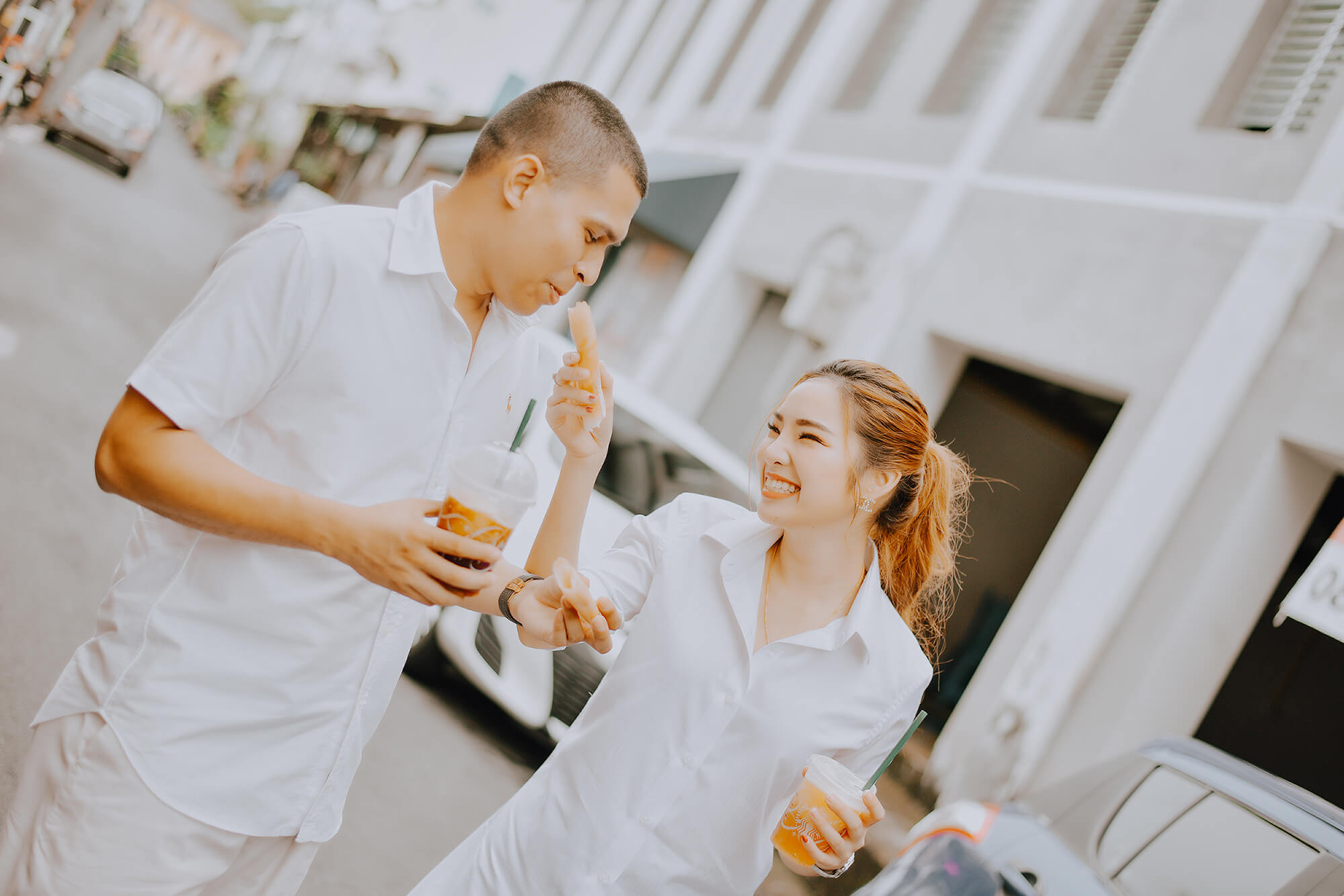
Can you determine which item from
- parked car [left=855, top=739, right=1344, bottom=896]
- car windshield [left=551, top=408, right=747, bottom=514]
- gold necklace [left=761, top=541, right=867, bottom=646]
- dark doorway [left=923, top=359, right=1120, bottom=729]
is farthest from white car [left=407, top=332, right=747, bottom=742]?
dark doorway [left=923, top=359, right=1120, bottom=729]

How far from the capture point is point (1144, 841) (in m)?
2.99

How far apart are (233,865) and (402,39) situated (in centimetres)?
4180

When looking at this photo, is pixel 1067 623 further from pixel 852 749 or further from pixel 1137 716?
pixel 852 749

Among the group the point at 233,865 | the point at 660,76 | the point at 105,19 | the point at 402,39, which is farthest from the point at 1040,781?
the point at 402,39

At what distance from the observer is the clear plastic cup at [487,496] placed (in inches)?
58.7

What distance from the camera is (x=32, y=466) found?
5738mm

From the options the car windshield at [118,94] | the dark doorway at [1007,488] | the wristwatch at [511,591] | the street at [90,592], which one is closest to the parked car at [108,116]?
the car windshield at [118,94]

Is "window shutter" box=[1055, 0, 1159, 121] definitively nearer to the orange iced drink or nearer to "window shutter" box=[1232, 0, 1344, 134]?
"window shutter" box=[1232, 0, 1344, 134]

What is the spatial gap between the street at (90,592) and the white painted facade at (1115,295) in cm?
175

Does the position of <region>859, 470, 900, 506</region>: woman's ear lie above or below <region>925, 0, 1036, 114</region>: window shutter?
below

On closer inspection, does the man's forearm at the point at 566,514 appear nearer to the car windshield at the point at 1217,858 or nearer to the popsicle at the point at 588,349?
the popsicle at the point at 588,349

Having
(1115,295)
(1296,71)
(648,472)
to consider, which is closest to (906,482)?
(648,472)

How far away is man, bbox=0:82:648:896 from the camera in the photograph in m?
1.51

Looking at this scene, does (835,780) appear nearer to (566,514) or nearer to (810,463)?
(810,463)
